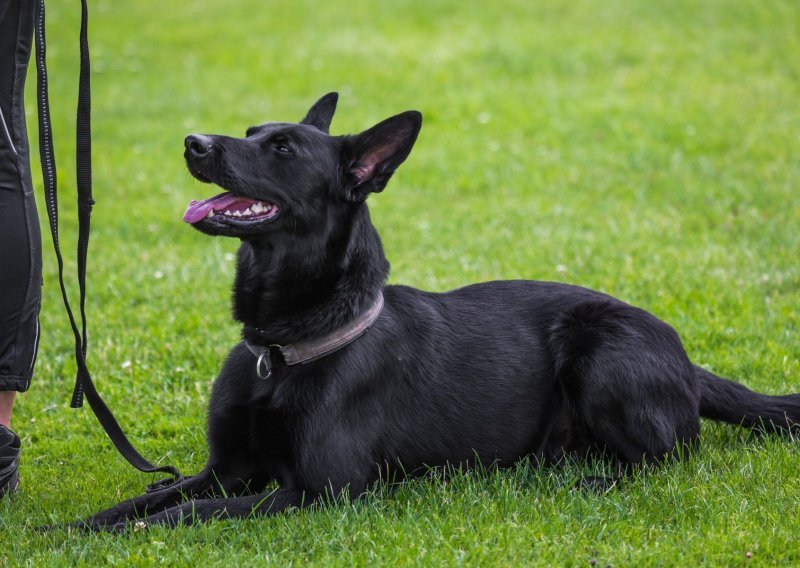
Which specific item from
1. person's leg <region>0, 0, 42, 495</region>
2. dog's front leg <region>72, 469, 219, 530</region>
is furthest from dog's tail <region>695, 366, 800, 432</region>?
person's leg <region>0, 0, 42, 495</region>

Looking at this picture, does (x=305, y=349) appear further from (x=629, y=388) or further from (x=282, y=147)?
(x=629, y=388)

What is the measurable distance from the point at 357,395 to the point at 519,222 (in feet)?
14.3

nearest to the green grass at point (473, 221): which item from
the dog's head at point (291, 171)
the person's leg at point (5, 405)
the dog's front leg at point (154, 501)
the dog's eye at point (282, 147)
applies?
the dog's front leg at point (154, 501)

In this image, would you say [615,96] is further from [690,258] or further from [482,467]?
[482,467]

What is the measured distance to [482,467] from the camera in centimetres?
396

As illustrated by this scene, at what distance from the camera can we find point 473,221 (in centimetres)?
800

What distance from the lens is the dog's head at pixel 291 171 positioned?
366cm

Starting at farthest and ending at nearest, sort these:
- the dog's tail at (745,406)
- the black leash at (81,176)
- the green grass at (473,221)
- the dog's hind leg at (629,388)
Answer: the dog's tail at (745,406) < the dog's hind leg at (629,388) < the black leash at (81,176) < the green grass at (473,221)

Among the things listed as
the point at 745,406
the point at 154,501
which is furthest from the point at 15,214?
the point at 745,406

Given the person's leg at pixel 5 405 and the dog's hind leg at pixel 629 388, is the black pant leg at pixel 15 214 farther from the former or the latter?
the dog's hind leg at pixel 629 388

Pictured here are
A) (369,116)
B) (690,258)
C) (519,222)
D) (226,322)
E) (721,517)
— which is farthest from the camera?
(369,116)

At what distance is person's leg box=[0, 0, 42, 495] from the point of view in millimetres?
3652

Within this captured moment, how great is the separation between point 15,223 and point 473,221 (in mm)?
4734

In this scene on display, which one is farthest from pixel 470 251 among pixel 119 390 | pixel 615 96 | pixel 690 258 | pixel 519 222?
pixel 615 96
